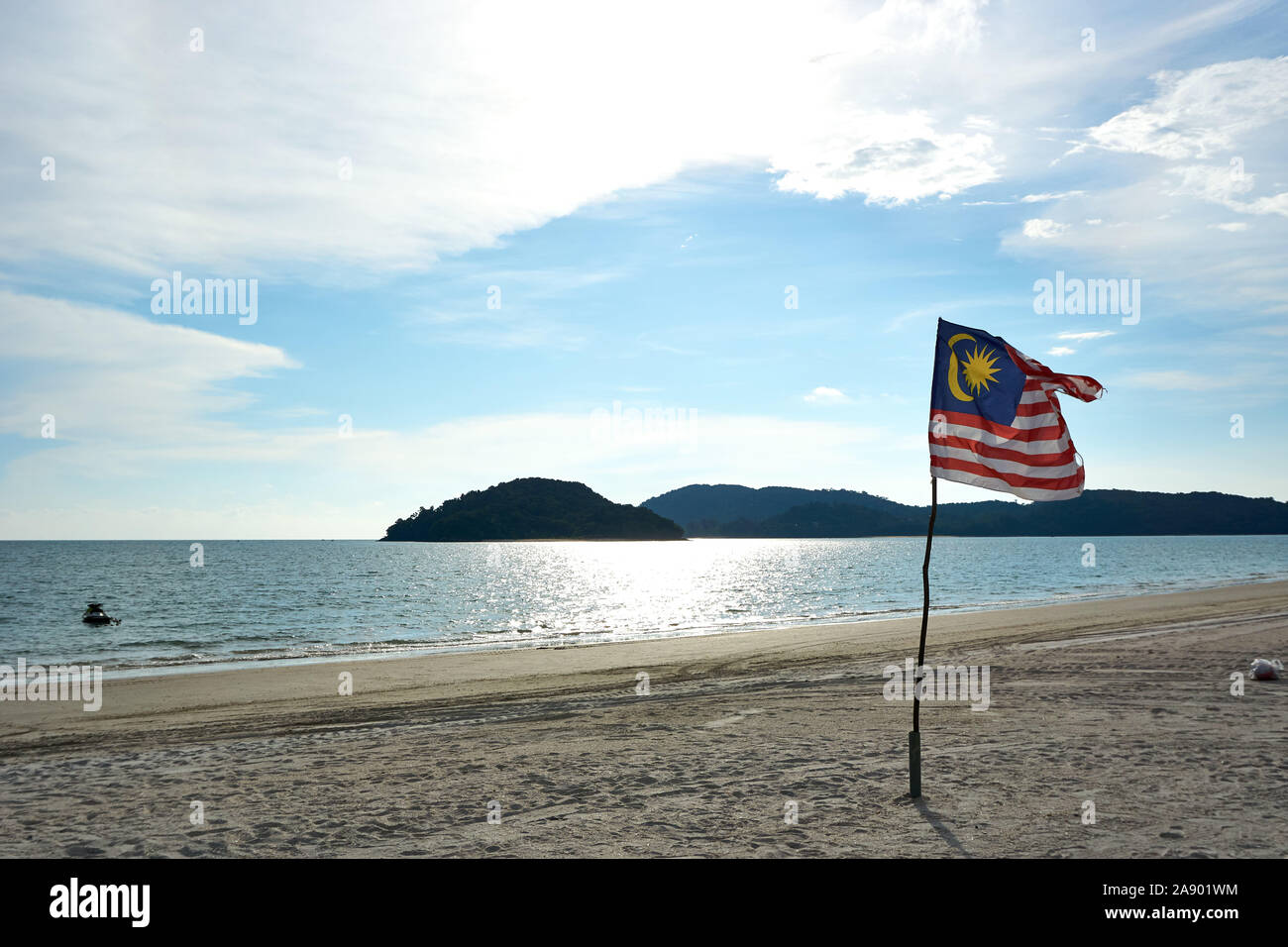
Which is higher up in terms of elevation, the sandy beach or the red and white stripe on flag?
the red and white stripe on flag

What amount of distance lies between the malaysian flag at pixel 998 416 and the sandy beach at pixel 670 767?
328 centimetres

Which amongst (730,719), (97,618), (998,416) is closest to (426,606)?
(97,618)

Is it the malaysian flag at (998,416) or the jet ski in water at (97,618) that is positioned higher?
the malaysian flag at (998,416)

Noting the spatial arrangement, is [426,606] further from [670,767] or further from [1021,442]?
[1021,442]

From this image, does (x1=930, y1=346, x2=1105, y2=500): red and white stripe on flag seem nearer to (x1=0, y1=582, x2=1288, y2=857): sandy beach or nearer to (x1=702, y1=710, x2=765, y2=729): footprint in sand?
(x1=0, y1=582, x2=1288, y2=857): sandy beach

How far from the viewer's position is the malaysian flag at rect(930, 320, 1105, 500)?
25.7 ft

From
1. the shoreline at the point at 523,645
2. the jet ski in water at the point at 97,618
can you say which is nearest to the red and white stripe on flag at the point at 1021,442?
the shoreline at the point at 523,645

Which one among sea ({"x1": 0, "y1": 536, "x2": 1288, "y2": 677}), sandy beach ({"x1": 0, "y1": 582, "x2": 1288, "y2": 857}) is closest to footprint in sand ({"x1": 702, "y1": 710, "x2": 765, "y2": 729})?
sandy beach ({"x1": 0, "y1": 582, "x2": 1288, "y2": 857})

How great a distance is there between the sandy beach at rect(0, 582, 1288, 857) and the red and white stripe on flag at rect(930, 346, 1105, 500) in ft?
10.6

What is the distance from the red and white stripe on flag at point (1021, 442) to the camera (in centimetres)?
784

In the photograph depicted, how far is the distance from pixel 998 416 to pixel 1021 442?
33 centimetres

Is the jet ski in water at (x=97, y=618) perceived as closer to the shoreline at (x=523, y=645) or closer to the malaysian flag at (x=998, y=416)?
the shoreline at (x=523, y=645)
